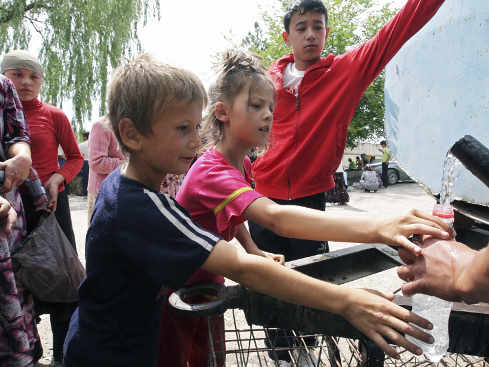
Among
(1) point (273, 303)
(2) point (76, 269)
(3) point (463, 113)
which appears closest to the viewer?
(1) point (273, 303)

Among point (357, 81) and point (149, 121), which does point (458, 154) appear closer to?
point (149, 121)

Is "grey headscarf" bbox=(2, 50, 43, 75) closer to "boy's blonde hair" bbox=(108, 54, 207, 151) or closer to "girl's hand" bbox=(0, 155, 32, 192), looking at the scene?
"girl's hand" bbox=(0, 155, 32, 192)

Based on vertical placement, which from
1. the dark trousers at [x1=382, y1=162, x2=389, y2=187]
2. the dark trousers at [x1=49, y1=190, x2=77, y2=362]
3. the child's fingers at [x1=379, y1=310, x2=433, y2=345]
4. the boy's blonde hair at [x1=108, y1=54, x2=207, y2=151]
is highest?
the boy's blonde hair at [x1=108, y1=54, x2=207, y2=151]

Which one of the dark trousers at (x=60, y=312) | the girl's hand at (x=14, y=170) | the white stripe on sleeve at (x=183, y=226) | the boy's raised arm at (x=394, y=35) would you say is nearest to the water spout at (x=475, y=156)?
the white stripe on sleeve at (x=183, y=226)

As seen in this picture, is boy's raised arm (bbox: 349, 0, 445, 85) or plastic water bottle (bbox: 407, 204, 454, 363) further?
boy's raised arm (bbox: 349, 0, 445, 85)

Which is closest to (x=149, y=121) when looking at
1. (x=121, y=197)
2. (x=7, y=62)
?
(x=121, y=197)

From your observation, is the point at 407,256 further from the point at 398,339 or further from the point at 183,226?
the point at 183,226

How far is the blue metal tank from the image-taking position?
1.46 meters

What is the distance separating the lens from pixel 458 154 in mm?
848

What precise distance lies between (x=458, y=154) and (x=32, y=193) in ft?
7.09

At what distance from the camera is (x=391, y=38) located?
2074mm

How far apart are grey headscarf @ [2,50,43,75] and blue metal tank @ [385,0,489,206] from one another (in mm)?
2446

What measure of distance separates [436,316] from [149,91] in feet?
3.44

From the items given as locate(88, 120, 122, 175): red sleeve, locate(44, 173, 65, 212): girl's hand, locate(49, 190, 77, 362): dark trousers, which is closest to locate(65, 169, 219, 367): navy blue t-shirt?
locate(49, 190, 77, 362): dark trousers
